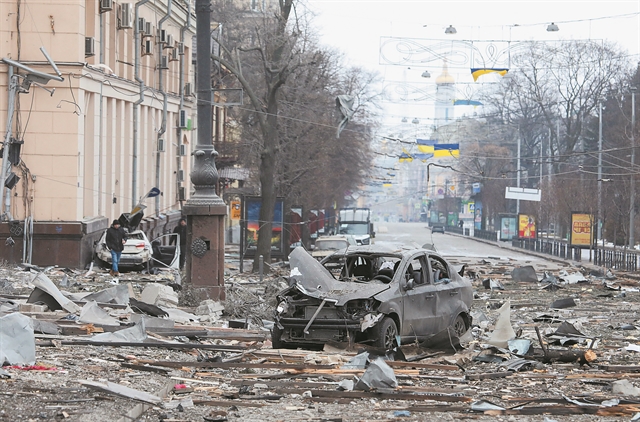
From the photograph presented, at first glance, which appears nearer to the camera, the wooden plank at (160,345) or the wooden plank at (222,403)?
the wooden plank at (222,403)

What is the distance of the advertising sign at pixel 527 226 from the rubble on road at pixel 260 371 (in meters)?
52.7

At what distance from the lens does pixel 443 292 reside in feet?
49.0

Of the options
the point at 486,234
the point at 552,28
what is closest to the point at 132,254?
the point at 552,28

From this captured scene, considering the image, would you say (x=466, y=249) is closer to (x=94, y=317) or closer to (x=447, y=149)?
(x=447, y=149)

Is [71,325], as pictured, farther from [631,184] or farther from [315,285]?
[631,184]

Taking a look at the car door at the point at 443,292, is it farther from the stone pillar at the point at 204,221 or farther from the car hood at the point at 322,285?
the stone pillar at the point at 204,221

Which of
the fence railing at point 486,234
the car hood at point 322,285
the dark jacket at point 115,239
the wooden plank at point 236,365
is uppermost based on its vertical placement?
the car hood at point 322,285

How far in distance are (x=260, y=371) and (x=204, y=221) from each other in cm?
853

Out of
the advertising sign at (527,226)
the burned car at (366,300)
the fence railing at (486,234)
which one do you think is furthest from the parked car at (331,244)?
the fence railing at (486,234)

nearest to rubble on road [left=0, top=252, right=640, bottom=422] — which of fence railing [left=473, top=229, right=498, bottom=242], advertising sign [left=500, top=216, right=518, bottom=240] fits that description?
advertising sign [left=500, top=216, right=518, bottom=240]

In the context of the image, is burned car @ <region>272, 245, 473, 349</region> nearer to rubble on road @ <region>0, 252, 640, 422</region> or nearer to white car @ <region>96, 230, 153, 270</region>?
rubble on road @ <region>0, 252, 640, 422</region>

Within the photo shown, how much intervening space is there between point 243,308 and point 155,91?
27355 mm

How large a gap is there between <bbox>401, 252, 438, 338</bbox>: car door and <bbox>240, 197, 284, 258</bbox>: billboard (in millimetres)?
22833

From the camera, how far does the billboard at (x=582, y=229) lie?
49875 millimetres
